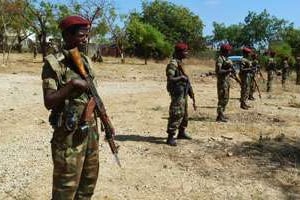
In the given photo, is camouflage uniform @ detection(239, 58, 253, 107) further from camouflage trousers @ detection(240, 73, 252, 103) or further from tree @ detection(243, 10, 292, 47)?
tree @ detection(243, 10, 292, 47)

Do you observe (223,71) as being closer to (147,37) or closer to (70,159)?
(70,159)

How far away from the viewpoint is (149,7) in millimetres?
58344

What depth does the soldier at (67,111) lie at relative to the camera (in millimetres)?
4008

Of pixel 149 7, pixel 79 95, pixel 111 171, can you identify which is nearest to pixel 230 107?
pixel 111 171

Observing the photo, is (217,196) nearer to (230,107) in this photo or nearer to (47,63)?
(47,63)

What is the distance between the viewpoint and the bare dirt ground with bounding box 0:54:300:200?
21.2 feet

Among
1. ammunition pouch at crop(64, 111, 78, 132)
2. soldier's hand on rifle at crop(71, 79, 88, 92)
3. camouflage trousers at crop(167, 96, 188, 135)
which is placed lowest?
camouflage trousers at crop(167, 96, 188, 135)

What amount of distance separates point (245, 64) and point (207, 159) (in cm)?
629

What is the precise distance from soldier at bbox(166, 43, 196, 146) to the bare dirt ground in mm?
335

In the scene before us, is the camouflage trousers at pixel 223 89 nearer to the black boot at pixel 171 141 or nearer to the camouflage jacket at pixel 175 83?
the camouflage jacket at pixel 175 83

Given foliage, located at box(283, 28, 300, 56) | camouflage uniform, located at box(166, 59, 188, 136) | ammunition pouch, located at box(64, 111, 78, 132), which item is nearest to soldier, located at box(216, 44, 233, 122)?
camouflage uniform, located at box(166, 59, 188, 136)

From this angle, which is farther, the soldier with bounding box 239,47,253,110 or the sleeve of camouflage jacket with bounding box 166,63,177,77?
the soldier with bounding box 239,47,253,110

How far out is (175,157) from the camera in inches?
314

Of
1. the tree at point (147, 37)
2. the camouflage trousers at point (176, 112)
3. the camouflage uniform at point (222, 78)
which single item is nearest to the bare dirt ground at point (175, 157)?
the camouflage trousers at point (176, 112)
